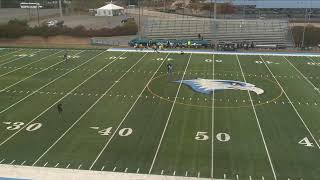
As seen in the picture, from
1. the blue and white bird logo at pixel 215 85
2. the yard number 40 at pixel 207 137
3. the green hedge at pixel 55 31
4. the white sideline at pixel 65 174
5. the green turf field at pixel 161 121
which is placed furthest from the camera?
the green hedge at pixel 55 31

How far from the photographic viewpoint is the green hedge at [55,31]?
48559 mm

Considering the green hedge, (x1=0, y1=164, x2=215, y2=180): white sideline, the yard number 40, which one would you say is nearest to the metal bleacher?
the green hedge

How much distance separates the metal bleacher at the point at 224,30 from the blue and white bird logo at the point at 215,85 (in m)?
19.4

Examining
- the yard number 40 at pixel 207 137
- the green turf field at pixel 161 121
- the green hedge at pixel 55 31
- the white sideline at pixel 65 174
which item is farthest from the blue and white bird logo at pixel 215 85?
the green hedge at pixel 55 31

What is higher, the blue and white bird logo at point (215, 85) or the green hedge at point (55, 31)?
the green hedge at point (55, 31)

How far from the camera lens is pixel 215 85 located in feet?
86.8

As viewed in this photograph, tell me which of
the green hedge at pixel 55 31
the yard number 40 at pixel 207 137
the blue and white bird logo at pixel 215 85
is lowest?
the yard number 40 at pixel 207 137

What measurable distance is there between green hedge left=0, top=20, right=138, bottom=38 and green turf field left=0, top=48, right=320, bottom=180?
57.8 feet

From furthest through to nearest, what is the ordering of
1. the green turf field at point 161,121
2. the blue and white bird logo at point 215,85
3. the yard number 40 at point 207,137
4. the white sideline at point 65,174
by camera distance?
the blue and white bird logo at point 215,85
the yard number 40 at point 207,137
the green turf field at point 161,121
the white sideline at point 65,174

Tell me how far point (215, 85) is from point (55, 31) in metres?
29.1

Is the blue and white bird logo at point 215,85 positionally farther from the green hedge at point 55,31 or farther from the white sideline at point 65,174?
the green hedge at point 55,31

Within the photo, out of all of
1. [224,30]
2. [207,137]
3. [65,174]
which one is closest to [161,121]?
[207,137]

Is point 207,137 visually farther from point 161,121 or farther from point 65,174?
point 65,174

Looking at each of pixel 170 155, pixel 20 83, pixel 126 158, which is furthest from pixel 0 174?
pixel 20 83
